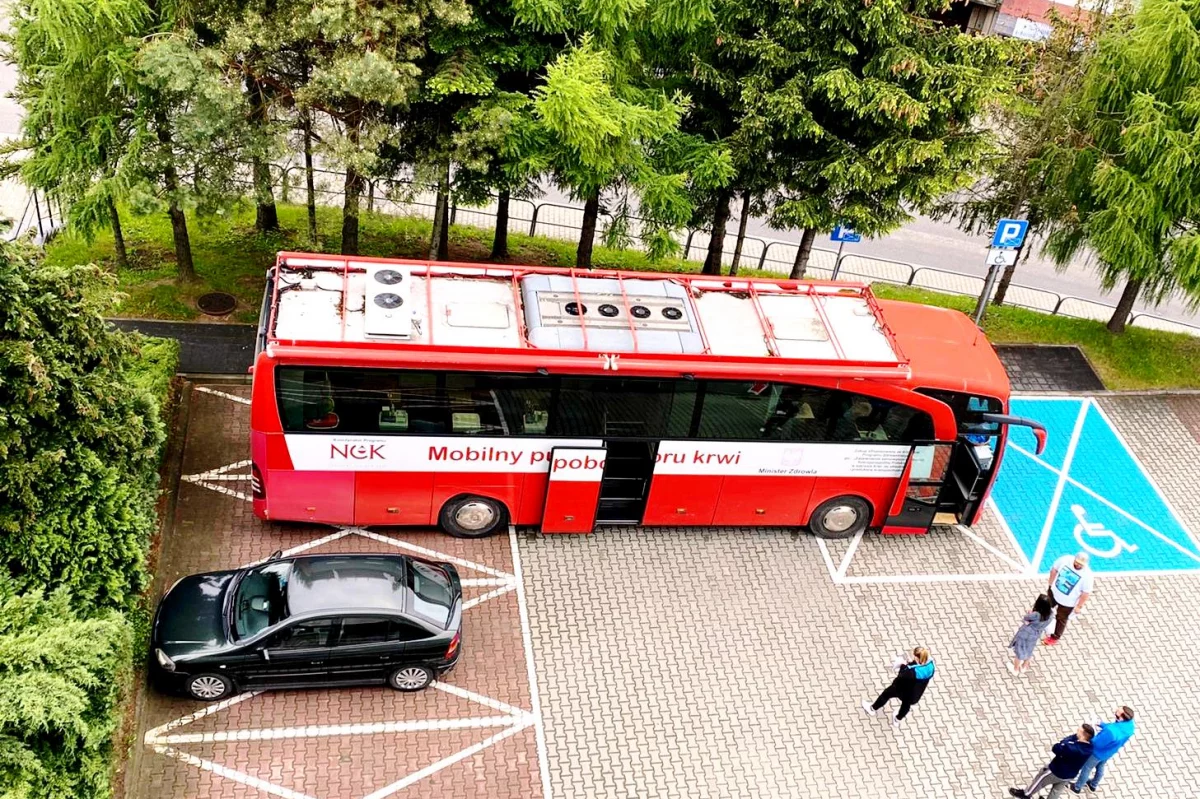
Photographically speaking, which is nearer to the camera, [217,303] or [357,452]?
[357,452]

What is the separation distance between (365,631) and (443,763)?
1.82 meters

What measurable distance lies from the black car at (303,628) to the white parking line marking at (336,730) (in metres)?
0.48

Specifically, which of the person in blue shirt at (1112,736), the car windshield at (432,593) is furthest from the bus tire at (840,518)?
the car windshield at (432,593)

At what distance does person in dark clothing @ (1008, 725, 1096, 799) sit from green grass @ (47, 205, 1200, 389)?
10.8m

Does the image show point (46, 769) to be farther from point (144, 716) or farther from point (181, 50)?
point (181, 50)

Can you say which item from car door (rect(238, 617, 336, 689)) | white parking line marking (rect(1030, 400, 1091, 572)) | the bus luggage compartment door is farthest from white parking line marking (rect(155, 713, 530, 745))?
white parking line marking (rect(1030, 400, 1091, 572))

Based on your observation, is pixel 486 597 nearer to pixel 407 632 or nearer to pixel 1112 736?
pixel 407 632

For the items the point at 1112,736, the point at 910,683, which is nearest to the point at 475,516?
the point at 910,683

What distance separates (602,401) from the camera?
1352cm

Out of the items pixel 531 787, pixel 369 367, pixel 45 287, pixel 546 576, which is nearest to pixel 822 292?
pixel 546 576

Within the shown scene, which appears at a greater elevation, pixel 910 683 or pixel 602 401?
pixel 602 401

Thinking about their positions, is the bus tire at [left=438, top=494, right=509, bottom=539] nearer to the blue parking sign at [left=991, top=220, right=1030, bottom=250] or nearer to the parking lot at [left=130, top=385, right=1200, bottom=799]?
the parking lot at [left=130, top=385, right=1200, bottom=799]

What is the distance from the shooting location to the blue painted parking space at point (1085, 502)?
16.3 meters

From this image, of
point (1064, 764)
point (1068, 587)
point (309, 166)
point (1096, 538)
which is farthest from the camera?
point (1096, 538)
